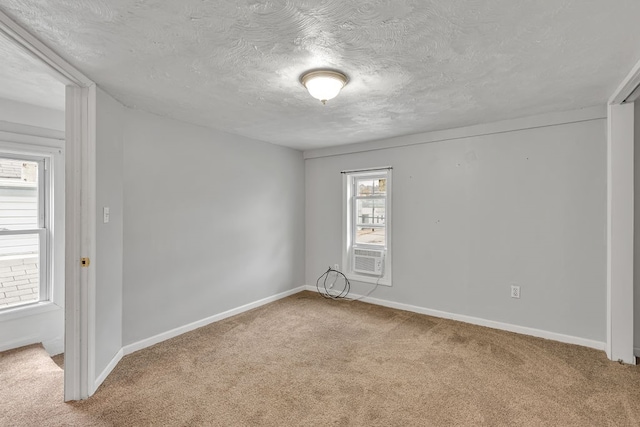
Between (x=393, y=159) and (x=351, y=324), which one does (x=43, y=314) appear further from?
(x=393, y=159)

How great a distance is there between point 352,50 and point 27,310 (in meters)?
3.76

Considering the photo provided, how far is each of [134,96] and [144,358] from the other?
7.29ft

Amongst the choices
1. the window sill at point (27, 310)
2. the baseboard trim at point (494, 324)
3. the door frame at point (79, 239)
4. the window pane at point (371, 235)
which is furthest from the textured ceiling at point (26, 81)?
the baseboard trim at point (494, 324)

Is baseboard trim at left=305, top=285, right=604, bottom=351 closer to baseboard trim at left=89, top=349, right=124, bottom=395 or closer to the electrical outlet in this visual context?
the electrical outlet

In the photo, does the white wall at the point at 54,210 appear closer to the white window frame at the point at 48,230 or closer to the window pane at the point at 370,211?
the white window frame at the point at 48,230

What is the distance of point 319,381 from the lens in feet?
7.70

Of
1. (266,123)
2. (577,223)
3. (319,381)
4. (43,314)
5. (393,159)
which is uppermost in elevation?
(266,123)

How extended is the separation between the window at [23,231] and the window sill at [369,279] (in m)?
3.51

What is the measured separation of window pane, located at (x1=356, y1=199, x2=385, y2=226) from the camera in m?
4.43

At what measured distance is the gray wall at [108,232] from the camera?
2.34 m

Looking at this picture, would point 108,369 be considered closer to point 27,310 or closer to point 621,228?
point 27,310

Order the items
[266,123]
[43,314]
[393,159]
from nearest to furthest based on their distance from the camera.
→ [43,314]
[266,123]
[393,159]

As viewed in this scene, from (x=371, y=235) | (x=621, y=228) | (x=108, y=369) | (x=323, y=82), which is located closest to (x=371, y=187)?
(x=371, y=235)

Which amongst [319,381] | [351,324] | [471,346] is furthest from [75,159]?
[471,346]
